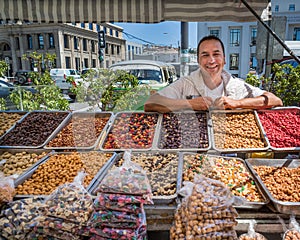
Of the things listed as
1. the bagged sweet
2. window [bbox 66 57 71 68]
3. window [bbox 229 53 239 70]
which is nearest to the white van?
the bagged sweet

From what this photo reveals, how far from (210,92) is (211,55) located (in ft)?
1.21

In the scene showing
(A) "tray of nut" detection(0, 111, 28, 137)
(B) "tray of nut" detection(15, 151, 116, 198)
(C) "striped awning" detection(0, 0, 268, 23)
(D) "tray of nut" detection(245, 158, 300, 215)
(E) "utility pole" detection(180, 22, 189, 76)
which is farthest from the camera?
(E) "utility pole" detection(180, 22, 189, 76)

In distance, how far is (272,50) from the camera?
420 cm

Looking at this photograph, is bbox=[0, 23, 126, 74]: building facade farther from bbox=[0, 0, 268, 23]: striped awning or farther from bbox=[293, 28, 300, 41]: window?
bbox=[0, 0, 268, 23]: striped awning

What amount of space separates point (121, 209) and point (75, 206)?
0.27 m

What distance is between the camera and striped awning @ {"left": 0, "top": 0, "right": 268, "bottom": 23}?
247 cm

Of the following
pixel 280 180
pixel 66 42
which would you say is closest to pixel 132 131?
pixel 280 180

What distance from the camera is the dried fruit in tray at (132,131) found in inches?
91.7

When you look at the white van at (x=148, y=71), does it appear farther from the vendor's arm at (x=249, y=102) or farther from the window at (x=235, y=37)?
the window at (x=235, y=37)

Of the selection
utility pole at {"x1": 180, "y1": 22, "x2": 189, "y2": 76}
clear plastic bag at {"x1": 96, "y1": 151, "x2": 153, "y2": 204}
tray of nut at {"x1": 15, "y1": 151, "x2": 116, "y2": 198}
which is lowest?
tray of nut at {"x1": 15, "y1": 151, "x2": 116, "y2": 198}

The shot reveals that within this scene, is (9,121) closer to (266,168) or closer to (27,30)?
(266,168)

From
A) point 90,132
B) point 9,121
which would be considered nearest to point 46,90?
point 9,121

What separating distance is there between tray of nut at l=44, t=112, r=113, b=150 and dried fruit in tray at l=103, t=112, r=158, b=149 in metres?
0.11

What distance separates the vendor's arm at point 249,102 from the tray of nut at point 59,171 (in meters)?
1.13
